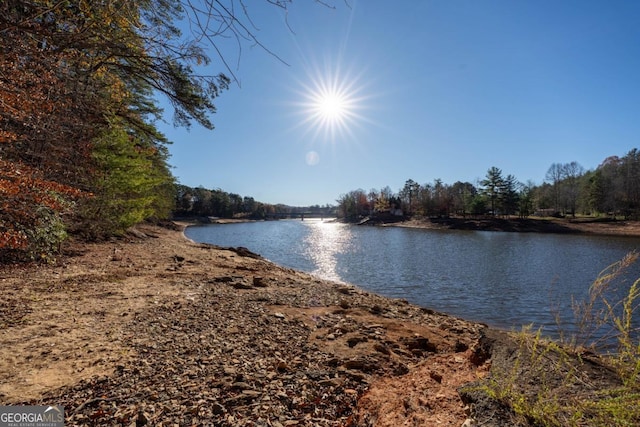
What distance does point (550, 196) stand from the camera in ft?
233

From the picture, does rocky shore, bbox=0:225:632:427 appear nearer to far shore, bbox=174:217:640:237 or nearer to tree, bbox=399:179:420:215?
far shore, bbox=174:217:640:237

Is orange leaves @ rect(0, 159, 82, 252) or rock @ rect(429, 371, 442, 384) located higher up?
orange leaves @ rect(0, 159, 82, 252)

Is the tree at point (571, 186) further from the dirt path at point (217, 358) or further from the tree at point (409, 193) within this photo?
the dirt path at point (217, 358)

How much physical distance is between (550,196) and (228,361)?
86550 millimetres

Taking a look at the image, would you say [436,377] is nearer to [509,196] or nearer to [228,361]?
[228,361]

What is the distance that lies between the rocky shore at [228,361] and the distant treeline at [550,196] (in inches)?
2702

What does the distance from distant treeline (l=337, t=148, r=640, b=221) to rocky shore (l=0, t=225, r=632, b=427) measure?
6862 centimetres

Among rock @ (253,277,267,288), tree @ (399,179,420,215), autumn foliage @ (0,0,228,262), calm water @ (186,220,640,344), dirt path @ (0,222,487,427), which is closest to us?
autumn foliage @ (0,0,228,262)

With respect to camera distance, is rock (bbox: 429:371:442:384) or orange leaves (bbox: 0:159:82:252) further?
orange leaves (bbox: 0:159:82:252)

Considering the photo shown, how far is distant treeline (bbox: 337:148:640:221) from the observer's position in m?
54.4

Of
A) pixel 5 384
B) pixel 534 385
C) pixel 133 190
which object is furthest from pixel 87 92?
pixel 133 190

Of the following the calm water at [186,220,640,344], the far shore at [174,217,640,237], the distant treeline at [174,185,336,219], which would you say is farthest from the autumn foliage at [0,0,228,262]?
the distant treeline at [174,185,336,219]

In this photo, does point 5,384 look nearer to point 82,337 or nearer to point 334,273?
point 82,337

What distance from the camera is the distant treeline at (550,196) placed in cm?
5444
